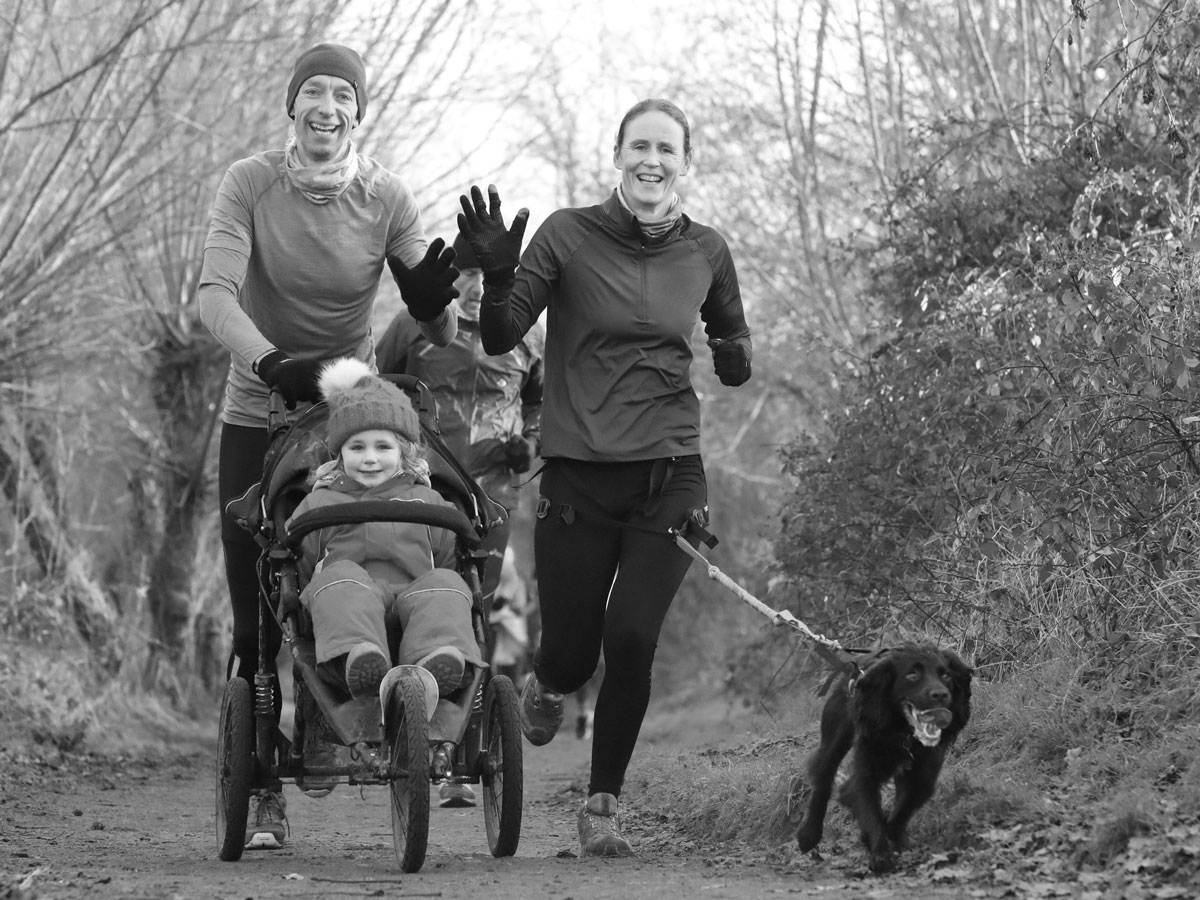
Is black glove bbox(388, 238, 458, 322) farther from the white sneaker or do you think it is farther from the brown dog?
the white sneaker

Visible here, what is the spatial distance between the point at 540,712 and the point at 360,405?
1.53m

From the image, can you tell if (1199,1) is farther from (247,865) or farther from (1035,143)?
(247,865)

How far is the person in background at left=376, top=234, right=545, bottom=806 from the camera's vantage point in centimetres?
844

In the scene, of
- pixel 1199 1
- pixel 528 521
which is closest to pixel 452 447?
pixel 1199 1

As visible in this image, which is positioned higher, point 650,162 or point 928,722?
point 650,162

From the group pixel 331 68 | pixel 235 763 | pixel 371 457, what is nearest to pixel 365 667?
pixel 235 763

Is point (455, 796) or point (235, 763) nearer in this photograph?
point (235, 763)

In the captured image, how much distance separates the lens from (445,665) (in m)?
5.18

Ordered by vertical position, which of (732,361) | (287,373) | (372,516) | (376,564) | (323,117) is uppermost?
(323,117)

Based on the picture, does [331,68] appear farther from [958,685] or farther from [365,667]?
[958,685]

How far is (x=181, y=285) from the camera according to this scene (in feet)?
44.3

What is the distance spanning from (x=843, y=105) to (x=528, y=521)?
48.2ft

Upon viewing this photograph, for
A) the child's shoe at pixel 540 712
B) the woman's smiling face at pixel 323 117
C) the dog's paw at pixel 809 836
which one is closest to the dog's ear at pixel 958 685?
the dog's paw at pixel 809 836

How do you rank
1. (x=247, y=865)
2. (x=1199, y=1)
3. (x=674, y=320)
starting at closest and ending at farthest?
(x=247, y=865), (x=674, y=320), (x=1199, y=1)
